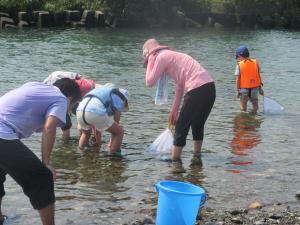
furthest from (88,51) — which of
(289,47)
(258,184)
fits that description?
(258,184)

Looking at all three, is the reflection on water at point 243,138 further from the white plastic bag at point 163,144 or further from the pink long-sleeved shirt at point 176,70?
the pink long-sleeved shirt at point 176,70

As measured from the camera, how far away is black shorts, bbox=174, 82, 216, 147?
827 cm

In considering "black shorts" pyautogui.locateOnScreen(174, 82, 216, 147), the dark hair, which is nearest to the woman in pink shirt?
"black shorts" pyautogui.locateOnScreen(174, 82, 216, 147)

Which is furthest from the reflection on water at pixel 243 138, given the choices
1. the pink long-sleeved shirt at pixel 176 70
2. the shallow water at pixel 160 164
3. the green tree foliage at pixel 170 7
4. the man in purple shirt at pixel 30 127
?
the green tree foliage at pixel 170 7

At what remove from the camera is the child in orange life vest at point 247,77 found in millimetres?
13227

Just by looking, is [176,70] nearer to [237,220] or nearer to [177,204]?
[237,220]

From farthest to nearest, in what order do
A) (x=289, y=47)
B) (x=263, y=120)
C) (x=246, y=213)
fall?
(x=289, y=47), (x=263, y=120), (x=246, y=213)

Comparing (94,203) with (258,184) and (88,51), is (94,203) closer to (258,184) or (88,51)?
(258,184)

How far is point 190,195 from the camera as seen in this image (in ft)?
17.9

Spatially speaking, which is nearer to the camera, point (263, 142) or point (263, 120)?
point (263, 142)

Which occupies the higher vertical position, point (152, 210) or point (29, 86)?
point (29, 86)

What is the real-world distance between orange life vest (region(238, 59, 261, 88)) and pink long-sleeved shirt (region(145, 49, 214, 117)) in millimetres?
5119

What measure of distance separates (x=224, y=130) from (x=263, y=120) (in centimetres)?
165

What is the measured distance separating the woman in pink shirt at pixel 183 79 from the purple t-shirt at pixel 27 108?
10.1 ft
